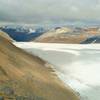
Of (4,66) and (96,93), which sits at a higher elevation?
(4,66)

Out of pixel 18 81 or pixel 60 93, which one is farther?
pixel 60 93

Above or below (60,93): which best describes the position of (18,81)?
above

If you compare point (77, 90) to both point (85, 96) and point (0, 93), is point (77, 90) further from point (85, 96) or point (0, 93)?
point (0, 93)

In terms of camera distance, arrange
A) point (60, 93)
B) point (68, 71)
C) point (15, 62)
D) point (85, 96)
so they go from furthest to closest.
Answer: point (68, 71), point (15, 62), point (85, 96), point (60, 93)

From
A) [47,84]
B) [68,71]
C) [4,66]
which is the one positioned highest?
[4,66]

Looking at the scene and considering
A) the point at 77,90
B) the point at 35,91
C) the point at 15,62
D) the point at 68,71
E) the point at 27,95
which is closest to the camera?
the point at 27,95

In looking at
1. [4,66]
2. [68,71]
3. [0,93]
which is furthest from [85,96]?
[68,71]

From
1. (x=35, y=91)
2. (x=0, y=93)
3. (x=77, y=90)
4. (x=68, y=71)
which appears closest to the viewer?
(x=0, y=93)

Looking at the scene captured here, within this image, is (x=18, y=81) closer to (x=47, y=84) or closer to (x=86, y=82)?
(x=47, y=84)

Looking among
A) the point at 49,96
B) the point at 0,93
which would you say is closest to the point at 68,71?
the point at 49,96
